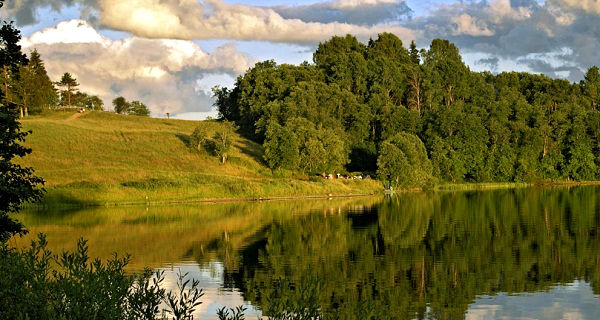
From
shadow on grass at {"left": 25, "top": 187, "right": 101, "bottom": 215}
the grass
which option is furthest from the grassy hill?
the grass

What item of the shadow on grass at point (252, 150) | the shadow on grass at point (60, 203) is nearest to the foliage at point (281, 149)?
the shadow on grass at point (252, 150)

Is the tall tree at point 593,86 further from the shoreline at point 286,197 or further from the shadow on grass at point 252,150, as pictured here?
the shadow on grass at point 252,150

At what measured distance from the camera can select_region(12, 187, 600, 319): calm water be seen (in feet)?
90.4

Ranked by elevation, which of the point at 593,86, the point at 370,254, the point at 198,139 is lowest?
the point at 370,254

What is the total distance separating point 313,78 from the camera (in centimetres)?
16312

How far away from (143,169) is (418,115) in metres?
69.3

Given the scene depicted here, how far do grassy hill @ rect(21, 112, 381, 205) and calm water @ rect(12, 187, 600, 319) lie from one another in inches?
366

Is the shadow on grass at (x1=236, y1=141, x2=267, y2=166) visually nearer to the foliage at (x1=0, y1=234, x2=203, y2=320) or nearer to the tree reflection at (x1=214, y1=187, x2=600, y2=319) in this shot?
the tree reflection at (x1=214, y1=187, x2=600, y2=319)

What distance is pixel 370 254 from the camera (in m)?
42.7

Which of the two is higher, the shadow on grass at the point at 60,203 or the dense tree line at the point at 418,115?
the dense tree line at the point at 418,115

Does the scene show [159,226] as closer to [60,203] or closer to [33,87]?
[60,203]

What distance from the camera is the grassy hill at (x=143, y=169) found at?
8894 cm

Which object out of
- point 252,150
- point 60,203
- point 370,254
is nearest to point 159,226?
point 370,254

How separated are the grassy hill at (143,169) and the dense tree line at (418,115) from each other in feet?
21.5
